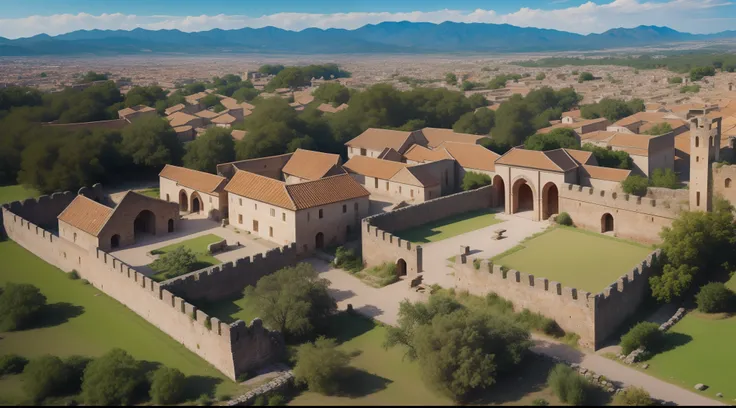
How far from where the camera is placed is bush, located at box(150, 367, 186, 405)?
1994cm

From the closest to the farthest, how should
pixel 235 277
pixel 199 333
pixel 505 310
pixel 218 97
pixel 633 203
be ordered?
pixel 199 333
pixel 505 310
pixel 235 277
pixel 633 203
pixel 218 97

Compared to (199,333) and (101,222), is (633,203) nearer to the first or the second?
(199,333)

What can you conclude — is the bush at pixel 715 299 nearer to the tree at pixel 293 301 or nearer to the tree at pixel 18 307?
the tree at pixel 293 301

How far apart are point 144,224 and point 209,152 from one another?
37.2 ft

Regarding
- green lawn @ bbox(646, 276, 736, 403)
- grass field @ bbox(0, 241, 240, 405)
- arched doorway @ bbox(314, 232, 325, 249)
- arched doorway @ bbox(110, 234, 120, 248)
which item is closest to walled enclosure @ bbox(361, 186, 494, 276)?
arched doorway @ bbox(314, 232, 325, 249)

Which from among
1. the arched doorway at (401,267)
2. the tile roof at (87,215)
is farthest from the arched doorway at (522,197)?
the tile roof at (87,215)

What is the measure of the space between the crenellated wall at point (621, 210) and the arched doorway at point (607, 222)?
3.4 inches

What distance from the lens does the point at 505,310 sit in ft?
85.0

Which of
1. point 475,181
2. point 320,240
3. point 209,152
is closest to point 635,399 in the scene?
point 320,240

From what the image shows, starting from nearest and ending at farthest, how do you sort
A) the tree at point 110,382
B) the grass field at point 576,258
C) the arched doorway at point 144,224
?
1. the tree at point 110,382
2. the grass field at point 576,258
3. the arched doorway at point 144,224

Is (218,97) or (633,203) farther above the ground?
(218,97)

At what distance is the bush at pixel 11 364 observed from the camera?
2232 cm

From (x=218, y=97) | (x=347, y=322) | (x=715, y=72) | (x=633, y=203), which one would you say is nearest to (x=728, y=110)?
(x=633, y=203)

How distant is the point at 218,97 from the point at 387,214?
196ft
